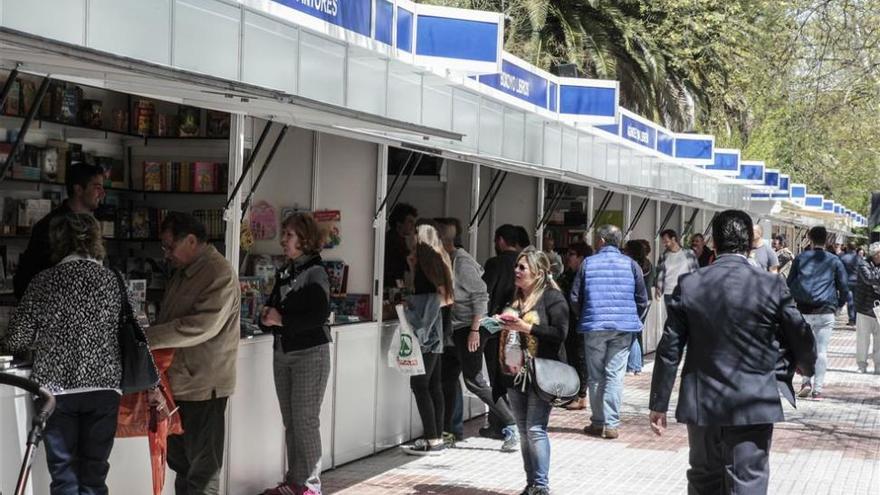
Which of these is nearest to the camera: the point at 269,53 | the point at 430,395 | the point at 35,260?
the point at 35,260

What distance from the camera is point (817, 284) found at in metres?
14.7

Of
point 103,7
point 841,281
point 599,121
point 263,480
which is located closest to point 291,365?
point 263,480

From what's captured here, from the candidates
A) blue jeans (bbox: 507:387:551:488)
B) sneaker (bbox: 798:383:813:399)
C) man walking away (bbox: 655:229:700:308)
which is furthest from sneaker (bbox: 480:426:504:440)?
man walking away (bbox: 655:229:700:308)

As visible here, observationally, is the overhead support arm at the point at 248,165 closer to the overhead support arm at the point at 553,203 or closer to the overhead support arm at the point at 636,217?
the overhead support arm at the point at 553,203

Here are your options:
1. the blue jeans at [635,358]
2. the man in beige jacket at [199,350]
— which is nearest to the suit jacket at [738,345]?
the man in beige jacket at [199,350]

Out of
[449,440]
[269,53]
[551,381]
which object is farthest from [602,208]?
[269,53]

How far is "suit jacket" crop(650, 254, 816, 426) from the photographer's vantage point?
6121mm

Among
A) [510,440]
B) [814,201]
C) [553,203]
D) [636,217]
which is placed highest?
[814,201]

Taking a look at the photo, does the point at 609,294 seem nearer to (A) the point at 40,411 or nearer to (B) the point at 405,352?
(B) the point at 405,352

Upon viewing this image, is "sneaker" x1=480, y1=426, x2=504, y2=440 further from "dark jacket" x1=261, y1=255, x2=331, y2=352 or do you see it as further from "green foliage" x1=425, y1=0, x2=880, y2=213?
"green foliage" x1=425, y1=0, x2=880, y2=213

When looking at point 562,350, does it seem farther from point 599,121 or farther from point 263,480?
point 599,121

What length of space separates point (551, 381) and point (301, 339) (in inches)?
60.8

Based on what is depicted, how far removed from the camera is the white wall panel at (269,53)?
23.4 ft

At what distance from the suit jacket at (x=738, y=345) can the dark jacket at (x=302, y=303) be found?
2.34 meters
